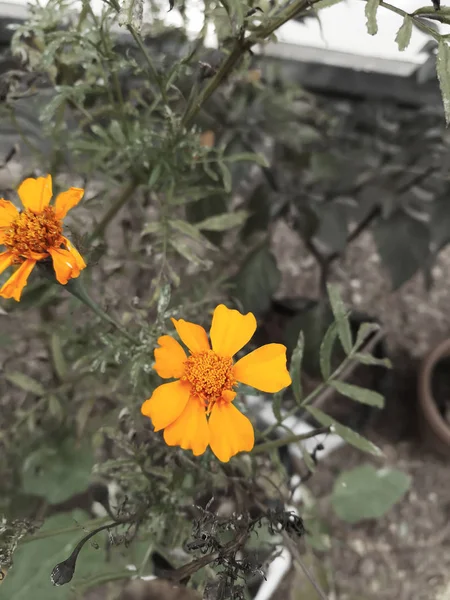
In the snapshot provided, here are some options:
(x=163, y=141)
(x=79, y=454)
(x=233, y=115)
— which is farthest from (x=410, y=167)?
(x=79, y=454)

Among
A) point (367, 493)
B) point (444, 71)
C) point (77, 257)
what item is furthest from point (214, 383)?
point (367, 493)

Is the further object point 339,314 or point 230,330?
point 339,314

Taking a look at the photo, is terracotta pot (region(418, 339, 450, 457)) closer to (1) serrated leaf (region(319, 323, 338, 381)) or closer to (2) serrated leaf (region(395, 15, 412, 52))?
(1) serrated leaf (region(319, 323, 338, 381))

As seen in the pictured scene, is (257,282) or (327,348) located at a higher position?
(327,348)

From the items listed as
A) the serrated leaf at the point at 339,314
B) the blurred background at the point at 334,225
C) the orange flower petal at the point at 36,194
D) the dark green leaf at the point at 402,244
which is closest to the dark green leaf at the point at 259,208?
the blurred background at the point at 334,225

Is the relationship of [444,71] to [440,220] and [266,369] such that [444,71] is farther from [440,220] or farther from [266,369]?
[440,220]

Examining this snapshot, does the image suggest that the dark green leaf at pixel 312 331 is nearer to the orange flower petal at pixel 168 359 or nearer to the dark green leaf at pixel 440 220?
the dark green leaf at pixel 440 220

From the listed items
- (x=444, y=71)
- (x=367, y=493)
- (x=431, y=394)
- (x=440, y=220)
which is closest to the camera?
(x=444, y=71)

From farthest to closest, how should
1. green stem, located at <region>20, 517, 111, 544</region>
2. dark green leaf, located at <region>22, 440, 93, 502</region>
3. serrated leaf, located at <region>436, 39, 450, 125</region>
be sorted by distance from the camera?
1. dark green leaf, located at <region>22, 440, 93, 502</region>
2. green stem, located at <region>20, 517, 111, 544</region>
3. serrated leaf, located at <region>436, 39, 450, 125</region>

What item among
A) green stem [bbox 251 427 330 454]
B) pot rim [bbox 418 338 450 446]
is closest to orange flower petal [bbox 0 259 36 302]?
green stem [bbox 251 427 330 454]
